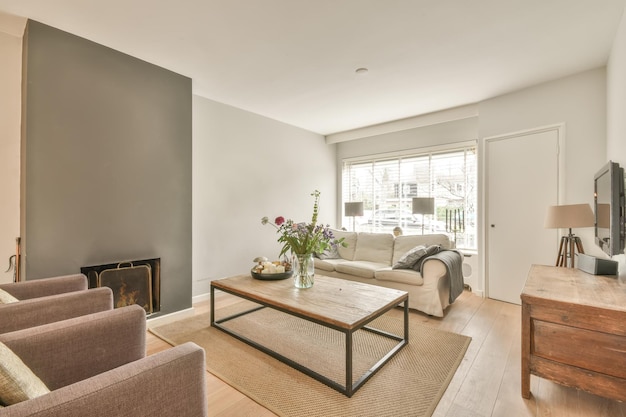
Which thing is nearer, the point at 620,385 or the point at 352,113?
the point at 620,385

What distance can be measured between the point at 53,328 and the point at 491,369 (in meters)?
2.71

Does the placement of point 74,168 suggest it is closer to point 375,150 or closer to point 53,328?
point 53,328

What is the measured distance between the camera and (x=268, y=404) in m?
1.77

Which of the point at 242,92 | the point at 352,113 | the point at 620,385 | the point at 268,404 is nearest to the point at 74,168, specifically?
the point at 242,92

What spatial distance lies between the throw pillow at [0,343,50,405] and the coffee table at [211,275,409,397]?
55.3 inches

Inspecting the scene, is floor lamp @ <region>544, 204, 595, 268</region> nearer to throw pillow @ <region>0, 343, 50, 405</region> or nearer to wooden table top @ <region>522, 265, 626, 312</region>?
wooden table top @ <region>522, 265, 626, 312</region>

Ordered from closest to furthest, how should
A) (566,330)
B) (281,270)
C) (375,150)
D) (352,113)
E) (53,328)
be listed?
(53,328)
(566,330)
(281,270)
(352,113)
(375,150)

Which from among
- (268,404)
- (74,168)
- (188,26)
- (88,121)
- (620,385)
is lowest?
(268,404)

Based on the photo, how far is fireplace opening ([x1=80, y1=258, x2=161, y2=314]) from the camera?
2.59 meters

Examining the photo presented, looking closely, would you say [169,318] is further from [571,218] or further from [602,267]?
[571,218]

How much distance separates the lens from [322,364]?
2.20m

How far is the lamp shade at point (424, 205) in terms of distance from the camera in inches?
168

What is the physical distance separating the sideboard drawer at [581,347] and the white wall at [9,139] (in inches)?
159

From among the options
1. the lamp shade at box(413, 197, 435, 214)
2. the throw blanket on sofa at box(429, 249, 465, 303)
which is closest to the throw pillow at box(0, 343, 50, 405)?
the throw blanket on sofa at box(429, 249, 465, 303)
